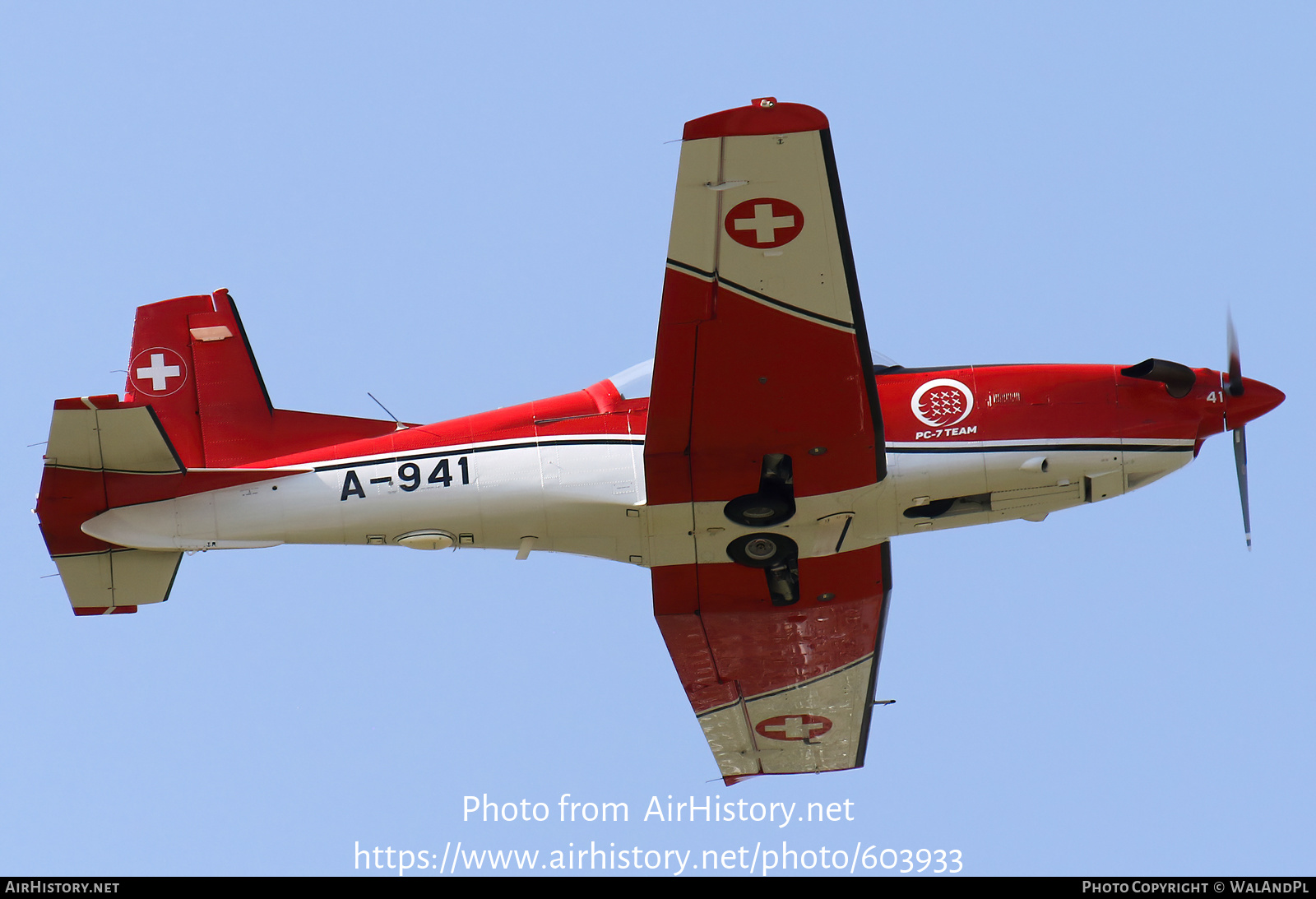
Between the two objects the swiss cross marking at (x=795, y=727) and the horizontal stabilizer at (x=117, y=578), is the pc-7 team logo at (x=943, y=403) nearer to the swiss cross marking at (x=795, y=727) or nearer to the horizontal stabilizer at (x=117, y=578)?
the swiss cross marking at (x=795, y=727)

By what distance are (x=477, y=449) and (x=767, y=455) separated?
2.48 metres

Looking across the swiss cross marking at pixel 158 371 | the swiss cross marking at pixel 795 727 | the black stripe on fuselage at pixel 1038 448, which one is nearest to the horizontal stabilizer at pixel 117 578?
the swiss cross marking at pixel 158 371

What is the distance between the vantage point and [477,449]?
12461 millimetres

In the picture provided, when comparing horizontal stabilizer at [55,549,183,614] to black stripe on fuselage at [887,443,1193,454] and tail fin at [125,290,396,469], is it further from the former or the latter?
black stripe on fuselage at [887,443,1193,454]

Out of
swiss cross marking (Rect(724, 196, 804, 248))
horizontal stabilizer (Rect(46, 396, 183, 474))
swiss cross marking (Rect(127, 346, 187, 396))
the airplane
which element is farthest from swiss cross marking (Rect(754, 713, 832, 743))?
swiss cross marking (Rect(127, 346, 187, 396))

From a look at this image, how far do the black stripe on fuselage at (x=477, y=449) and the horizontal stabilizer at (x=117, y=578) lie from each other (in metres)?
1.83

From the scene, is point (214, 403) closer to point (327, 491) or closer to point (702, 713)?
point (327, 491)

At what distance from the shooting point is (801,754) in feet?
50.5

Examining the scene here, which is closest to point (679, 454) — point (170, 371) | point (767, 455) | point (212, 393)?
point (767, 455)

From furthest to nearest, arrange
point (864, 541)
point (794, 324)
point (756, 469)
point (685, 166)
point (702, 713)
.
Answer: point (702, 713) → point (864, 541) → point (756, 469) → point (794, 324) → point (685, 166)

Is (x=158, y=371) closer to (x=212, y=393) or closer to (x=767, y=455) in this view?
(x=212, y=393)

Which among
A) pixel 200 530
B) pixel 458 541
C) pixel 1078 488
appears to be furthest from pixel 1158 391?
pixel 200 530

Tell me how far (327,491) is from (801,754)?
5994mm

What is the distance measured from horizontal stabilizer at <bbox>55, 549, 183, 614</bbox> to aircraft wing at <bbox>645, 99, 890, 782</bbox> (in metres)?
4.38
